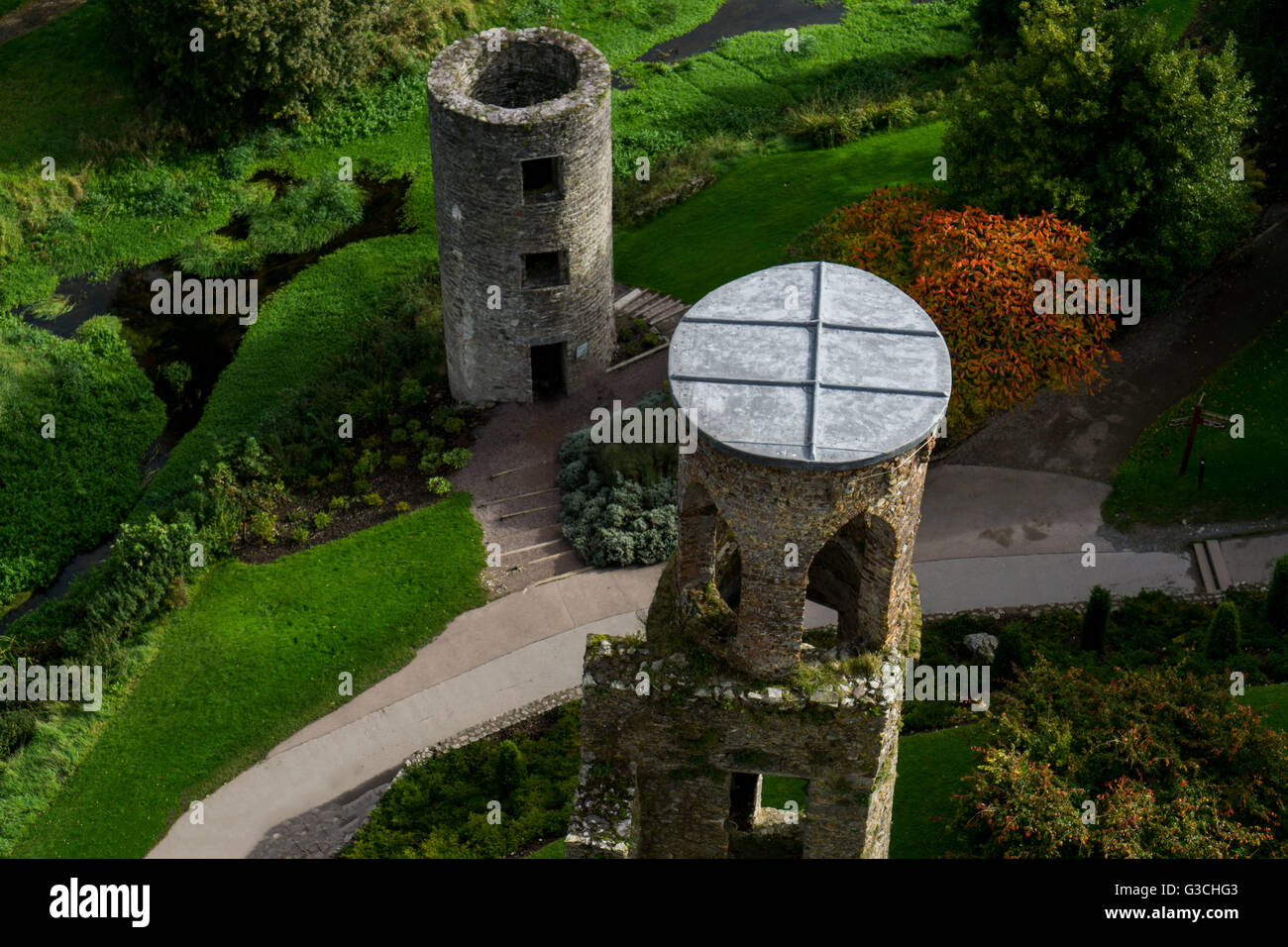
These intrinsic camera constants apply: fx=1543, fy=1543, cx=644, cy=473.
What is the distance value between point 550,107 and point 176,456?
15.0 metres

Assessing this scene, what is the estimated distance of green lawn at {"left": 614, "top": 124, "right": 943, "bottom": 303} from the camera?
48.8m

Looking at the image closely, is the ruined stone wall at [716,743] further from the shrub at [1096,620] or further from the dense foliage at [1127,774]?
the shrub at [1096,620]

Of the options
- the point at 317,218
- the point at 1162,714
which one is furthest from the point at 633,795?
the point at 317,218

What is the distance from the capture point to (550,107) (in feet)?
127

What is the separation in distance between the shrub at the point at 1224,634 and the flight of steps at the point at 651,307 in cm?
1811

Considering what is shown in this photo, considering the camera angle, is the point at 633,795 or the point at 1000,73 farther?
the point at 1000,73

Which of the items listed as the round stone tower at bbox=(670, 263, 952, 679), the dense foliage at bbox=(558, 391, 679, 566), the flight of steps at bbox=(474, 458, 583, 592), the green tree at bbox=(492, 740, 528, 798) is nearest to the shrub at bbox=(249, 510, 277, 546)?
the flight of steps at bbox=(474, 458, 583, 592)

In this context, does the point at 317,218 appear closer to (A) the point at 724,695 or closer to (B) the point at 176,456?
(B) the point at 176,456

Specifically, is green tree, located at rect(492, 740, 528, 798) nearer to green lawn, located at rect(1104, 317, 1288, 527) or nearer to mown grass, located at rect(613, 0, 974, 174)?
green lawn, located at rect(1104, 317, 1288, 527)

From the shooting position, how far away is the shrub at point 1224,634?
34750mm

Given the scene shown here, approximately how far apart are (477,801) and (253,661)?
24.1 ft

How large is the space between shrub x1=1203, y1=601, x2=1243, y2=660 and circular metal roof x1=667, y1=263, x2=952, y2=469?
17.2m

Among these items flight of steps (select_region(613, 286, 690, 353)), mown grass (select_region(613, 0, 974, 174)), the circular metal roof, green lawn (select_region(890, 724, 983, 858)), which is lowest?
green lawn (select_region(890, 724, 983, 858))

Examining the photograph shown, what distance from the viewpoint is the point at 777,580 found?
67.8 feet
